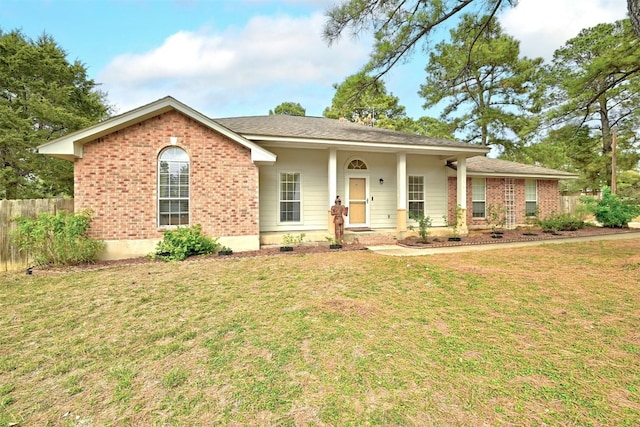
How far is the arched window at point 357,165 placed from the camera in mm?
11478

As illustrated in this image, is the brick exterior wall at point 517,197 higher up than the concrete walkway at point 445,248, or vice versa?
the brick exterior wall at point 517,197

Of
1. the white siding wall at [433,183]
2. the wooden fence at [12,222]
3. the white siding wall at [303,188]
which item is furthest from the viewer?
the white siding wall at [433,183]

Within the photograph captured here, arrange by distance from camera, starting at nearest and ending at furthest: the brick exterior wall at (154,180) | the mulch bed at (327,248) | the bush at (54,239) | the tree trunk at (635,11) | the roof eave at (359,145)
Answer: the tree trunk at (635,11) → the bush at (54,239) → the mulch bed at (327,248) → the brick exterior wall at (154,180) → the roof eave at (359,145)

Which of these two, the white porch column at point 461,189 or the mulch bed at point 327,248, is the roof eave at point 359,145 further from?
the mulch bed at point 327,248

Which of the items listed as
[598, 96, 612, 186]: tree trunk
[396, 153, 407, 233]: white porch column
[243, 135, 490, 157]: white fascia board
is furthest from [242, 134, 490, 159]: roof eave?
[598, 96, 612, 186]: tree trunk

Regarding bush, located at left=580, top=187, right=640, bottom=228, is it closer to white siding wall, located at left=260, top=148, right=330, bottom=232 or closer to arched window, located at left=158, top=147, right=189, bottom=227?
white siding wall, located at left=260, top=148, right=330, bottom=232

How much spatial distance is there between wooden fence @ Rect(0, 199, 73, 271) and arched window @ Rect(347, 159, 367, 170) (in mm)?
8836

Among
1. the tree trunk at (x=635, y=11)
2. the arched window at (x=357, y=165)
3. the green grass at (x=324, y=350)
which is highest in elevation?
the tree trunk at (x=635, y=11)

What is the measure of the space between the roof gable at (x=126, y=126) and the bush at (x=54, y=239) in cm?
159

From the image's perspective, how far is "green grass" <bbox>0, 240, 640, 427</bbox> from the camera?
6.94 feet

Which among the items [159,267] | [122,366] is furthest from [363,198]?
[122,366]

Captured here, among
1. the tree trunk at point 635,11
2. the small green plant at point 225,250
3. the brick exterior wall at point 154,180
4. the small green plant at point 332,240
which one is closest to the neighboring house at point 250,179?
the brick exterior wall at point 154,180

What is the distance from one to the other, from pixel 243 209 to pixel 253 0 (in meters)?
6.82

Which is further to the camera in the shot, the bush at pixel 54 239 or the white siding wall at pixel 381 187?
the white siding wall at pixel 381 187
